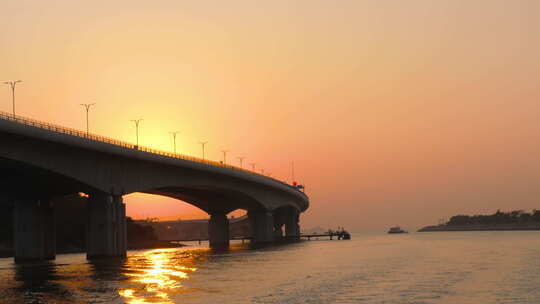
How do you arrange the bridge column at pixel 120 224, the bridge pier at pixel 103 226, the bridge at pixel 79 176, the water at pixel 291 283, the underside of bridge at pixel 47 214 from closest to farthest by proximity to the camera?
1. the water at pixel 291 283
2. the bridge at pixel 79 176
3. the underside of bridge at pixel 47 214
4. the bridge pier at pixel 103 226
5. the bridge column at pixel 120 224

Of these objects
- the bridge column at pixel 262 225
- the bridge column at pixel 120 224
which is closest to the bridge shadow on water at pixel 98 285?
the bridge column at pixel 120 224

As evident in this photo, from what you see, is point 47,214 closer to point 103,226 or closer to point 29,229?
point 29,229

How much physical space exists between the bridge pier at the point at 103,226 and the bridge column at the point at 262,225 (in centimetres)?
7798

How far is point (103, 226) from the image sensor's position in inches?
3831

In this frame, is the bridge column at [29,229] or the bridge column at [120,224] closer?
the bridge column at [120,224]

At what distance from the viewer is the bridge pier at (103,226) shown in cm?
9675

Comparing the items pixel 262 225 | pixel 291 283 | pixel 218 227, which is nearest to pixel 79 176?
pixel 291 283

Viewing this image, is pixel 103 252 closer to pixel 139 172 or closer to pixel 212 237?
pixel 139 172

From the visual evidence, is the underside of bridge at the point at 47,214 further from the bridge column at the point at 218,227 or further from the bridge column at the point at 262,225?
the bridge column at the point at 218,227

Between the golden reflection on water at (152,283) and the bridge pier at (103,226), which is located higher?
the bridge pier at (103,226)

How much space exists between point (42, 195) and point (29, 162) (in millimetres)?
23140

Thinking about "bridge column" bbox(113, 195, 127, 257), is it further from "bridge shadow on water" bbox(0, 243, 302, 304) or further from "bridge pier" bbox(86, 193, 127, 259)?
"bridge shadow on water" bbox(0, 243, 302, 304)

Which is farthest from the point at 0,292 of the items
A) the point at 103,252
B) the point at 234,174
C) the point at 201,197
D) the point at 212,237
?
the point at 212,237

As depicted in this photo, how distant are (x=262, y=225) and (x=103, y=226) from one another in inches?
3170
